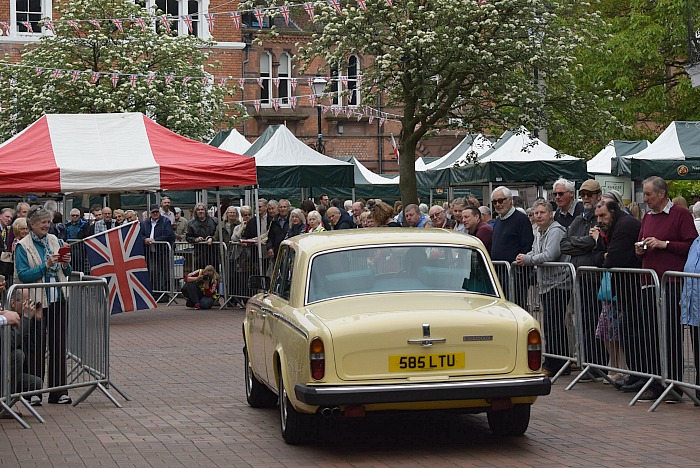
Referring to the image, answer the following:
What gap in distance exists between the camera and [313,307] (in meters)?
9.36

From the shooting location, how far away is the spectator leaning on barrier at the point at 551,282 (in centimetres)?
1271

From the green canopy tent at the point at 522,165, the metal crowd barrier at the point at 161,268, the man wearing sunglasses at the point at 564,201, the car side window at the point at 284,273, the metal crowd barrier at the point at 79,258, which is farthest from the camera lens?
the green canopy tent at the point at 522,165

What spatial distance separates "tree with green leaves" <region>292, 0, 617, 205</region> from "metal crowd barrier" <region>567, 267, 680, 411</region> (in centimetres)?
1478

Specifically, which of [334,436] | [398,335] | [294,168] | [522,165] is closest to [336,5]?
[294,168]

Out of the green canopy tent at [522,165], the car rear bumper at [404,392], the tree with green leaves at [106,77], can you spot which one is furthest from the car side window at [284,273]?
the tree with green leaves at [106,77]

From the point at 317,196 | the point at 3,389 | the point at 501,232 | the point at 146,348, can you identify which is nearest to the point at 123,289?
the point at 146,348

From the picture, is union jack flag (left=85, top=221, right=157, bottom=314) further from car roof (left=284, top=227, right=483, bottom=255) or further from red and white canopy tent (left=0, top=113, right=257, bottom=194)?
car roof (left=284, top=227, right=483, bottom=255)

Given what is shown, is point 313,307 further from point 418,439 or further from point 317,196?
point 317,196

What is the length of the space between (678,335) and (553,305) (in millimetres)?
2105

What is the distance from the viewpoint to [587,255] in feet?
41.5

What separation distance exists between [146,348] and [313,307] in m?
8.26

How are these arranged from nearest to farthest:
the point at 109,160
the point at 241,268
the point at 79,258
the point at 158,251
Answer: the point at 109,160, the point at 79,258, the point at 241,268, the point at 158,251

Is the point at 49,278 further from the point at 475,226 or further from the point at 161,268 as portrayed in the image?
the point at 161,268

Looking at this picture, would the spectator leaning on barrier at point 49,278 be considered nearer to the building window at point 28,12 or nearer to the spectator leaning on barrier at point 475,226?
the spectator leaning on barrier at point 475,226
